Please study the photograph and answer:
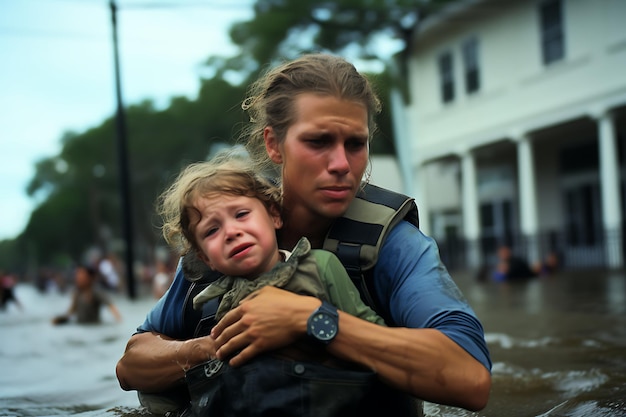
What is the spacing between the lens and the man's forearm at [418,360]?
199 centimetres

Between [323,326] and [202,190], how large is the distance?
0.70 metres

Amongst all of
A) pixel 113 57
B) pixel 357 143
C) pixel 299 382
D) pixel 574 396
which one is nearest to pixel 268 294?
pixel 299 382

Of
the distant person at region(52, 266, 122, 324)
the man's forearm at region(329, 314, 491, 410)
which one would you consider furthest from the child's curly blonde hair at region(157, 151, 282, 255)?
the distant person at region(52, 266, 122, 324)

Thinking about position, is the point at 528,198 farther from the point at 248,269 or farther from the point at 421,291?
the point at 248,269

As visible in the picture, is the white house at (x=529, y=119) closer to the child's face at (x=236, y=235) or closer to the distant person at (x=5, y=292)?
the distant person at (x=5, y=292)

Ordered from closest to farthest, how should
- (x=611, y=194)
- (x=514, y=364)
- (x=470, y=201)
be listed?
(x=514, y=364) < (x=611, y=194) < (x=470, y=201)

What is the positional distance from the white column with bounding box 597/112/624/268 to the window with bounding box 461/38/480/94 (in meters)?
5.22

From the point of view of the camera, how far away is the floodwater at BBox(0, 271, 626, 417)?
325cm

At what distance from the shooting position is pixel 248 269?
223 cm

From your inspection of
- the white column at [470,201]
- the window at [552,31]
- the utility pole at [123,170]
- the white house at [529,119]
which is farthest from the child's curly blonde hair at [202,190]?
the white column at [470,201]

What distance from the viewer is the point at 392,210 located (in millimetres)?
2453

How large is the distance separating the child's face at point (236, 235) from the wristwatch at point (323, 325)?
316 mm

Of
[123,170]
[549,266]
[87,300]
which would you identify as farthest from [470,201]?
[87,300]

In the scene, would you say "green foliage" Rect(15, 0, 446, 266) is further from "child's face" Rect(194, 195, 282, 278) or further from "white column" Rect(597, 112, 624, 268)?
"white column" Rect(597, 112, 624, 268)
